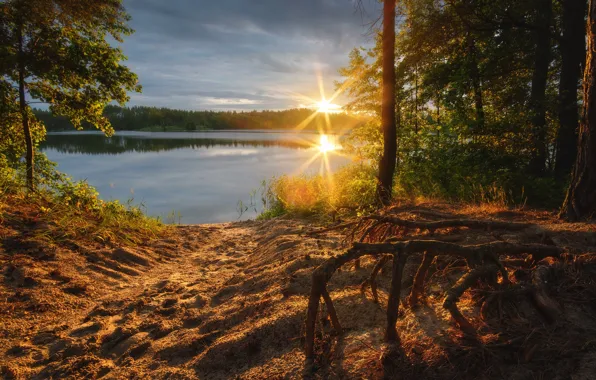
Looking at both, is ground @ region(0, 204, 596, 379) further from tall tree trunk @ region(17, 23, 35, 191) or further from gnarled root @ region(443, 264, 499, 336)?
tall tree trunk @ region(17, 23, 35, 191)

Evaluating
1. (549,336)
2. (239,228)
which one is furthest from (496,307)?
(239,228)

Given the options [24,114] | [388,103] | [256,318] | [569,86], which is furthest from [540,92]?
[24,114]

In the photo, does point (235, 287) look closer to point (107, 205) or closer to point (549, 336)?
point (549, 336)

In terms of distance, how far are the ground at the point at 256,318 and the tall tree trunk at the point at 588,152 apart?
13.3 inches

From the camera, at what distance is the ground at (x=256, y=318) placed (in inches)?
73.4

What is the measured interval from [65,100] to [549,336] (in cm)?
1055

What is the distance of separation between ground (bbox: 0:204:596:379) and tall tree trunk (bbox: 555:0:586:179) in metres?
6.40

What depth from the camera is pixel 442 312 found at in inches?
93.7

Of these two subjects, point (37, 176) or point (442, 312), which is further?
point (37, 176)

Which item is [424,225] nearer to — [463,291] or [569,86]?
[463,291]

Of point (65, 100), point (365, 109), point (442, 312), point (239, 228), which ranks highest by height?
point (365, 109)

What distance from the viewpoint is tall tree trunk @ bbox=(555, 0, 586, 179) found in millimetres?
9023

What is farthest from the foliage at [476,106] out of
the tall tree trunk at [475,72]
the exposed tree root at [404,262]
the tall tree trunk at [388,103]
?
the exposed tree root at [404,262]

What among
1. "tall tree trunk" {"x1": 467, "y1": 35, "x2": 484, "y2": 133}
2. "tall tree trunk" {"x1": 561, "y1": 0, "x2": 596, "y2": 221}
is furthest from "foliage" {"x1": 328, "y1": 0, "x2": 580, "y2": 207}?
"tall tree trunk" {"x1": 561, "y1": 0, "x2": 596, "y2": 221}
